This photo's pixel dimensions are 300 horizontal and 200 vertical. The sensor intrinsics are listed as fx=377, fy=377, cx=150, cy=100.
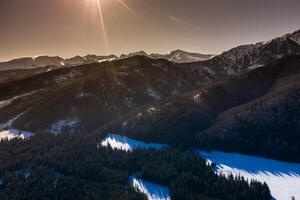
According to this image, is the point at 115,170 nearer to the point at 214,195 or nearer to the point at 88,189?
the point at 88,189

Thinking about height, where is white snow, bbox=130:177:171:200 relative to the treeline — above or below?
below

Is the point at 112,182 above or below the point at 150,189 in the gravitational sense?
above

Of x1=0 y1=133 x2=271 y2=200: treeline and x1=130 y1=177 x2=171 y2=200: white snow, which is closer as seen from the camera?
x1=0 y1=133 x2=271 y2=200: treeline

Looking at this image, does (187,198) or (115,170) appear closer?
(187,198)

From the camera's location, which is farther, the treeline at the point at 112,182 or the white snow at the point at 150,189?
the white snow at the point at 150,189

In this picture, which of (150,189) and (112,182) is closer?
(150,189)

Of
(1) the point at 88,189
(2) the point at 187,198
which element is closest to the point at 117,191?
(1) the point at 88,189

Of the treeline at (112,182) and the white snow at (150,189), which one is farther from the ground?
the treeline at (112,182)

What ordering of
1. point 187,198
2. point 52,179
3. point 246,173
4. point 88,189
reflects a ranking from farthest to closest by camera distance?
point 246,173, point 52,179, point 88,189, point 187,198
